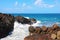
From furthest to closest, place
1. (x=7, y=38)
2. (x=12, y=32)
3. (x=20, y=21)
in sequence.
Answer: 1. (x=20, y=21)
2. (x=12, y=32)
3. (x=7, y=38)

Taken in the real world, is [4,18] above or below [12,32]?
above

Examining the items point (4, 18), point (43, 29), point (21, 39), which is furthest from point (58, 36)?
point (4, 18)

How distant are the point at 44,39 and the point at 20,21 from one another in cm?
1421

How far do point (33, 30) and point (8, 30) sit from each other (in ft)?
12.5

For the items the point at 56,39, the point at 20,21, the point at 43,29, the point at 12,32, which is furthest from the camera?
the point at 20,21

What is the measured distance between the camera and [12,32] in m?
18.7

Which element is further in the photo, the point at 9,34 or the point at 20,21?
the point at 20,21

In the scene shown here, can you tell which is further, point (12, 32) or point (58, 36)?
point (12, 32)

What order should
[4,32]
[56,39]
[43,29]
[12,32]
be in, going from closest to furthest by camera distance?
[56,39] → [43,29] → [4,32] → [12,32]

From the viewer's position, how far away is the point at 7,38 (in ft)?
53.1

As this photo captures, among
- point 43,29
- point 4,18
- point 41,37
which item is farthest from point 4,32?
point 41,37

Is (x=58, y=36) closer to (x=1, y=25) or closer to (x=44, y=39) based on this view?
(x=44, y=39)

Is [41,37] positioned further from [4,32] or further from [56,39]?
[4,32]

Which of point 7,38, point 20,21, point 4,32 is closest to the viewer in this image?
point 7,38
